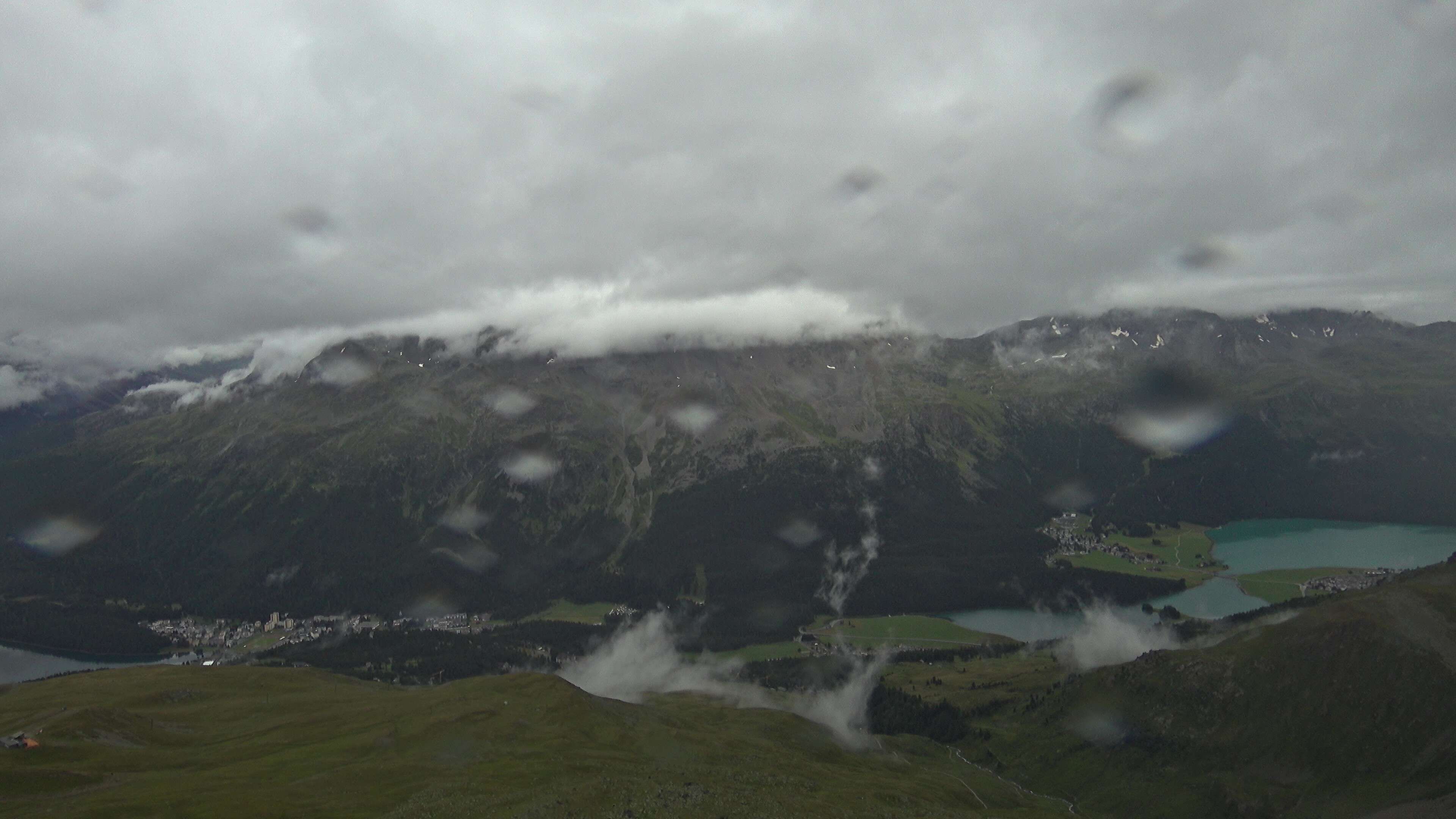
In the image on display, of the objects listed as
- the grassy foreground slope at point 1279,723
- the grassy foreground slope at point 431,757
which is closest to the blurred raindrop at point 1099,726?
the grassy foreground slope at point 1279,723

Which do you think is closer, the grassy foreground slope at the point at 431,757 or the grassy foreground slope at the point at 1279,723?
the grassy foreground slope at the point at 431,757

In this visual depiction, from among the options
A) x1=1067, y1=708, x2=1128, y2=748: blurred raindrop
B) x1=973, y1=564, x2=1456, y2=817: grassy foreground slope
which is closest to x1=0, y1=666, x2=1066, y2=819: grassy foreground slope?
x1=973, y1=564, x2=1456, y2=817: grassy foreground slope

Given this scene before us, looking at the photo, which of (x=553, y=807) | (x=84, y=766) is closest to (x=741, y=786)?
(x=553, y=807)

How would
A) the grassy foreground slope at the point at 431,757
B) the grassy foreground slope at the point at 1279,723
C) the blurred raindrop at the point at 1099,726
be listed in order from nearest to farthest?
the grassy foreground slope at the point at 431,757 < the grassy foreground slope at the point at 1279,723 < the blurred raindrop at the point at 1099,726

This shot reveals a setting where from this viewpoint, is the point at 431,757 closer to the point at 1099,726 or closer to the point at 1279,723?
the point at 1099,726

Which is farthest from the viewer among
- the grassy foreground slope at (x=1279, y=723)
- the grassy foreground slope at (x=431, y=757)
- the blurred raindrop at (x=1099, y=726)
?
the blurred raindrop at (x=1099, y=726)

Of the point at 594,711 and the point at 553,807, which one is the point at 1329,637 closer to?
the point at 594,711

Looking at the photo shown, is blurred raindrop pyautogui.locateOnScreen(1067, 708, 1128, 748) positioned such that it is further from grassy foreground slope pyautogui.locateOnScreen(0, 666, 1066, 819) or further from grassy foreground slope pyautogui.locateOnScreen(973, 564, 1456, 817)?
grassy foreground slope pyautogui.locateOnScreen(0, 666, 1066, 819)

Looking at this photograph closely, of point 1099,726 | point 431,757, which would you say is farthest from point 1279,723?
point 431,757

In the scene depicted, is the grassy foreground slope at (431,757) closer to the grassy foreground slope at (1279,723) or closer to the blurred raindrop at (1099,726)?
the grassy foreground slope at (1279,723)
